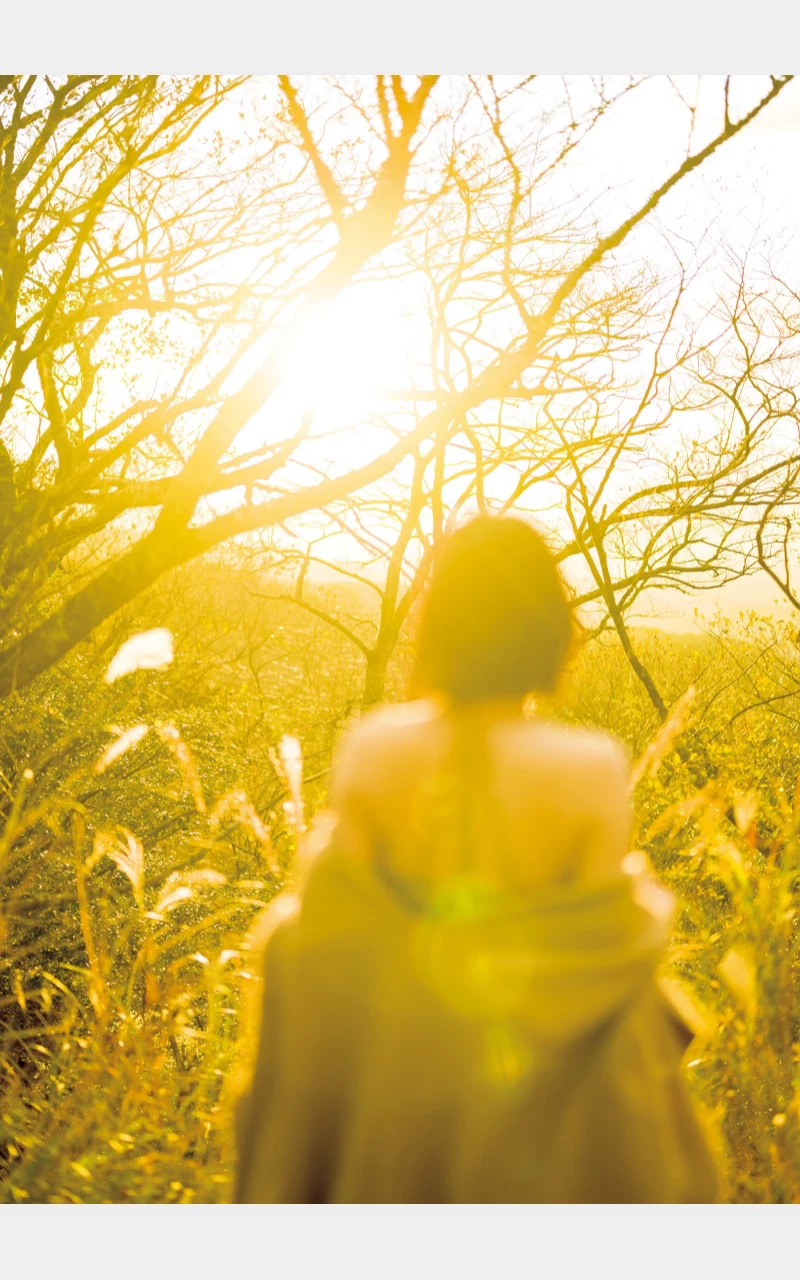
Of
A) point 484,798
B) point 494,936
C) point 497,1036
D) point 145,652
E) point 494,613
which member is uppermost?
point 145,652

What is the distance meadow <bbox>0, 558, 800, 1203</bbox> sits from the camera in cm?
205

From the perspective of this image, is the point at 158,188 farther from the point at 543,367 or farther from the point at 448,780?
the point at 448,780

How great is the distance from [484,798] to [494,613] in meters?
0.26

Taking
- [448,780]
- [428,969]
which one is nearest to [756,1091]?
[428,969]

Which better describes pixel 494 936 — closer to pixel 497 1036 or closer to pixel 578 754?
pixel 497 1036

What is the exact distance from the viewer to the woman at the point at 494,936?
4.10 feet

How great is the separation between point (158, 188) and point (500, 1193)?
4384mm

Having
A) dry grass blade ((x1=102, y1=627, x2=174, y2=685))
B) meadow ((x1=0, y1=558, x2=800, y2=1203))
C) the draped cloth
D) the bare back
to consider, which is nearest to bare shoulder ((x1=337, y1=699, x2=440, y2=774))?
the bare back

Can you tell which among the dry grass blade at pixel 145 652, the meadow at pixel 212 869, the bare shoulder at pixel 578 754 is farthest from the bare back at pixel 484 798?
the dry grass blade at pixel 145 652

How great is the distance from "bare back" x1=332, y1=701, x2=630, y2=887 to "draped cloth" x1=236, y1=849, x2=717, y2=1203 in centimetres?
4

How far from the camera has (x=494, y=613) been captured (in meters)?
1.27

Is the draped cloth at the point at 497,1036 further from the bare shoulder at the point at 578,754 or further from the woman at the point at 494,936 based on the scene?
the bare shoulder at the point at 578,754

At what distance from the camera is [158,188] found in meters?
4.33

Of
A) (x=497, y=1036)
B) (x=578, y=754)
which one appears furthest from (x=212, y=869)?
(x=578, y=754)
